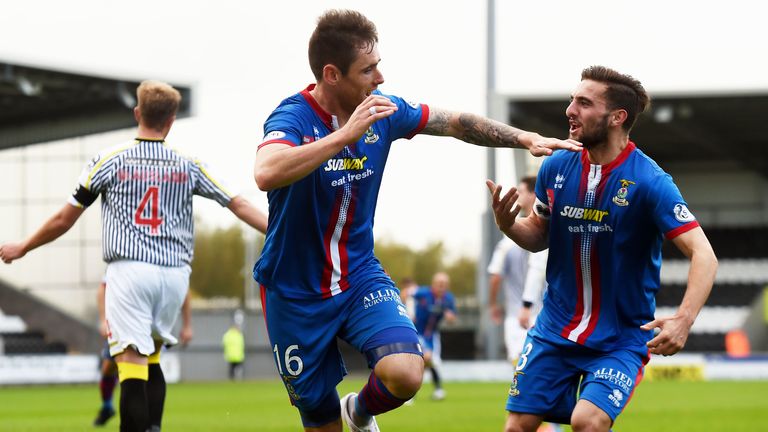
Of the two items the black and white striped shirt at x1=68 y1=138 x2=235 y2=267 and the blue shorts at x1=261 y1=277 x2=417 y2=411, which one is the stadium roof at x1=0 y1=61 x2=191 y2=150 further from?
the blue shorts at x1=261 y1=277 x2=417 y2=411

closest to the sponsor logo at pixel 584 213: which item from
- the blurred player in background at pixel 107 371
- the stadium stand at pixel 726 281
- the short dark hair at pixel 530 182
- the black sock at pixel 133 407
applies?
the black sock at pixel 133 407

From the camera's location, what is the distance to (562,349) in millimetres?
5820

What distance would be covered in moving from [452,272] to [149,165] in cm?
6704

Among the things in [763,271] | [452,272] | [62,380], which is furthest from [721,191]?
[452,272]

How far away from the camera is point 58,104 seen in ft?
114

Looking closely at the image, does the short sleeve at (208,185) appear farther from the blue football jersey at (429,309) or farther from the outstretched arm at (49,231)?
the blue football jersey at (429,309)

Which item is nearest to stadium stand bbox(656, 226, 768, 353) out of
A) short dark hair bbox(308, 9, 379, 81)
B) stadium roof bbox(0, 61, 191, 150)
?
stadium roof bbox(0, 61, 191, 150)

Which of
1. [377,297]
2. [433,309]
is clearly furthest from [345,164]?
[433,309]

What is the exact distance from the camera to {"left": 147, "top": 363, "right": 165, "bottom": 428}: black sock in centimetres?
760

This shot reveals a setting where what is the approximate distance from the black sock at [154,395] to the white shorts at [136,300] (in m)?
0.35

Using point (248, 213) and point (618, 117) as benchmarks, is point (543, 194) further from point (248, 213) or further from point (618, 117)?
point (248, 213)

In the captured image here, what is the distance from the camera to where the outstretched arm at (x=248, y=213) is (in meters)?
7.29

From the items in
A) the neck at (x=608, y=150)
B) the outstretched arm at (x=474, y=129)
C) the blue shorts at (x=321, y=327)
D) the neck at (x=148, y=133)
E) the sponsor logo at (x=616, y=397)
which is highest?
the neck at (x=148, y=133)

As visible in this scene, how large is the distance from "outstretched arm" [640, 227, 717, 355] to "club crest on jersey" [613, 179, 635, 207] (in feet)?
1.02
